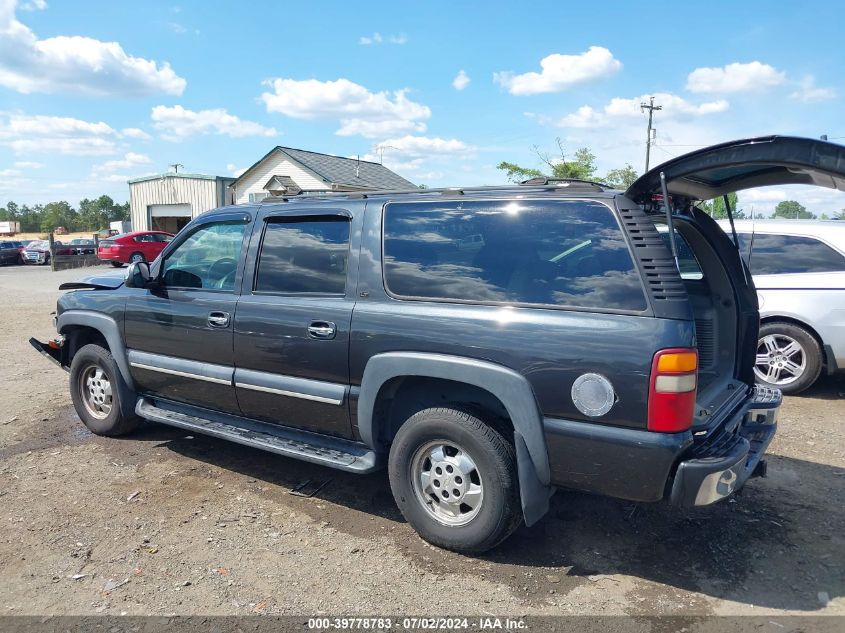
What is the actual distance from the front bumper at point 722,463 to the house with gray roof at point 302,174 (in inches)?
928

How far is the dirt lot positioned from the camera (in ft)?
9.94

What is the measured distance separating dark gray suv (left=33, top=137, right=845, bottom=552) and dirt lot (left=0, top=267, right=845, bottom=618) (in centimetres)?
38

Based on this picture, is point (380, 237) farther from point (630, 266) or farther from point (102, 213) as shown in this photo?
point (102, 213)

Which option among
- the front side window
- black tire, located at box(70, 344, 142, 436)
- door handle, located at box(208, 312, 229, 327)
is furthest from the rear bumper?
black tire, located at box(70, 344, 142, 436)

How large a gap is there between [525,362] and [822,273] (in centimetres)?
498

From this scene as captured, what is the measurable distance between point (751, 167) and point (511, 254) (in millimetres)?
1302

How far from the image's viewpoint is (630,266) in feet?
9.61

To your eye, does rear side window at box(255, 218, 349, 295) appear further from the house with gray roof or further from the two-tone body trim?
the house with gray roof

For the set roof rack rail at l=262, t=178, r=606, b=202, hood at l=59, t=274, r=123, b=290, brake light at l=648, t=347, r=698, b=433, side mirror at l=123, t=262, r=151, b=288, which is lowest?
brake light at l=648, t=347, r=698, b=433

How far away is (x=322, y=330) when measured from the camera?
3.71m

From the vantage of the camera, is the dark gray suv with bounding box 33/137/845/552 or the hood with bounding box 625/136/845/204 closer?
the hood with bounding box 625/136/845/204

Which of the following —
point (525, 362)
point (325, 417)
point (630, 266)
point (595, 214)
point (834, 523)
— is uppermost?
point (595, 214)

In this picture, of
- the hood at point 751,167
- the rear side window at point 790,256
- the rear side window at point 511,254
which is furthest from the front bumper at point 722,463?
the rear side window at point 790,256

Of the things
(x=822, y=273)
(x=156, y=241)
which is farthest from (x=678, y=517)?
(x=156, y=241)
